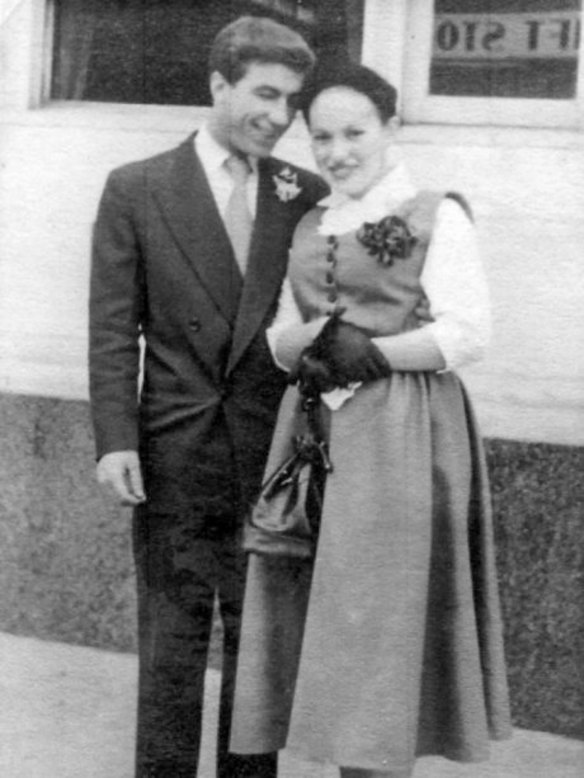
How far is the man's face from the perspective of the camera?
270 centimetres

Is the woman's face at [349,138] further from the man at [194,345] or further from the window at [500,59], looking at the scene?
the window at [500,59]

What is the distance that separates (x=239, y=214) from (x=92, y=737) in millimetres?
1470

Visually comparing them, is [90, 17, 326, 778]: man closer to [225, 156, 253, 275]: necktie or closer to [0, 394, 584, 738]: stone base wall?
[225, 156, 253, 275]: necktie

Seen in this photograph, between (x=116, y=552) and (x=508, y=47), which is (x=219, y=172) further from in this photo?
(x=116, y=552)

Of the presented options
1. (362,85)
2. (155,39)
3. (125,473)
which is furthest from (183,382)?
(155,39)

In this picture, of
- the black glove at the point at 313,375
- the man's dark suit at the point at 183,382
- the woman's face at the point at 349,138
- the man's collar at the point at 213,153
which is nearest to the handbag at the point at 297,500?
the black glove at the point at 313,375

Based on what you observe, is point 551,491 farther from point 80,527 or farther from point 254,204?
point 80,527

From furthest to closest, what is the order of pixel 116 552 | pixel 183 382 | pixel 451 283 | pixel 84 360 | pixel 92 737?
pixel 116 552, pixel 84 360, pixel 92 737, pixel 183 382, pixel 451 283

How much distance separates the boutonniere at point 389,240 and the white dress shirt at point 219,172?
36 cm

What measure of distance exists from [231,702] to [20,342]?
1313 millimetres

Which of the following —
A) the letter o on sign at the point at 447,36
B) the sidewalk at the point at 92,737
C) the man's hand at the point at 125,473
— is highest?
the letter o on sign at the point at 447,36

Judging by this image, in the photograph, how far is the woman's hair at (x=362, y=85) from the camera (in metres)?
2.50

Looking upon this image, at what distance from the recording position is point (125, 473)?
270cm

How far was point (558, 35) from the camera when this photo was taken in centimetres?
301
